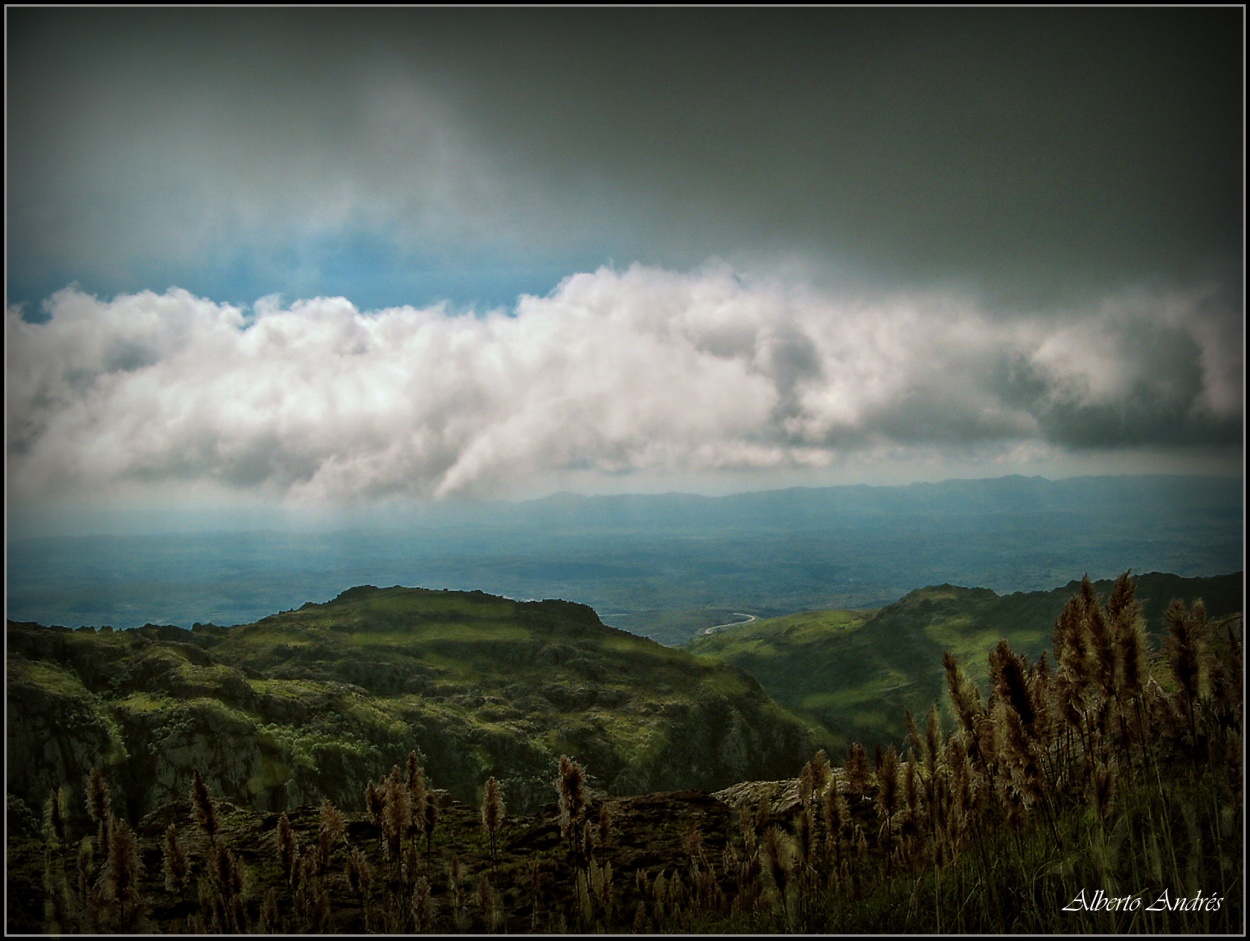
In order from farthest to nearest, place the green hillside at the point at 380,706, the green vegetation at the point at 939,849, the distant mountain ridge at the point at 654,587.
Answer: the green hillside at the point at 380,706, the distant mountain ridge at the point at 654,587, the green vegetation at the point at 939,849

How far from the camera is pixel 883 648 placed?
93062mm

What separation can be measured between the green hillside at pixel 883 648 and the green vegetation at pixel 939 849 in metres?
60.6

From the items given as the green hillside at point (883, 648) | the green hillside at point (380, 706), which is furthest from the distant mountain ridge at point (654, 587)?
the green hillside at point (883, 648)

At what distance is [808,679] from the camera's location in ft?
303

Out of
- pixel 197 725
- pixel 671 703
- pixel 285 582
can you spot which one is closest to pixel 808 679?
pixel 671 703

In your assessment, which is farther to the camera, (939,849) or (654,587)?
(654,587)

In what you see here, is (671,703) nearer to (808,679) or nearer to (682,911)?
(682,911)

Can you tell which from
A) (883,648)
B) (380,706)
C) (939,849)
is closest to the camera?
(939,849)

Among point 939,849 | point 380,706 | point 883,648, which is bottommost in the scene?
point 883,648
